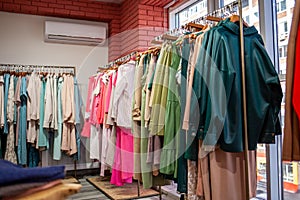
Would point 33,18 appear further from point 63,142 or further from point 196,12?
point 196,12

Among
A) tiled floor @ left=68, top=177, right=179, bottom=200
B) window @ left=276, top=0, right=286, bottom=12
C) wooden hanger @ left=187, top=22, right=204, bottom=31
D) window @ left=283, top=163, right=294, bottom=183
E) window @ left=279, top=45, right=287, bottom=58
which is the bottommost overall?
tiled floor @ left=68, top=177, right=179, bottom=200

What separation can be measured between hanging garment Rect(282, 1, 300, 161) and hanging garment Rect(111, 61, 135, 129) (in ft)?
5.29

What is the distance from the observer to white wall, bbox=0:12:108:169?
412 centimetres

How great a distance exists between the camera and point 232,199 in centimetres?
166

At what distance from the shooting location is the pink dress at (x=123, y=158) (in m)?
2.83

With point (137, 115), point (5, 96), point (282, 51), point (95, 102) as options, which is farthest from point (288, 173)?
point (5, 96)

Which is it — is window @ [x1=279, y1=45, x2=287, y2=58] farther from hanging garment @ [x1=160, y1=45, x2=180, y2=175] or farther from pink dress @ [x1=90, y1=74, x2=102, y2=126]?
pink dress @ [x1=90, y1=74, x2=102, y2=126]

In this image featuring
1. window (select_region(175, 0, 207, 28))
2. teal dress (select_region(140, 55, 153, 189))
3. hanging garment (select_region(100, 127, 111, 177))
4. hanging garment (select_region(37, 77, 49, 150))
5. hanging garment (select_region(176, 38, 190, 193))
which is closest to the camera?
hanging garment (select_region(176, 38, 190, 193))

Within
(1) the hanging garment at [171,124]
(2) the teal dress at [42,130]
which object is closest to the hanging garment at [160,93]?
(1) the hanging garment at [171,124]

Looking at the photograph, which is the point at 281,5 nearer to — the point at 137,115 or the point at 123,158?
the point at 137,115

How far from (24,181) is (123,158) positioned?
7.71ft

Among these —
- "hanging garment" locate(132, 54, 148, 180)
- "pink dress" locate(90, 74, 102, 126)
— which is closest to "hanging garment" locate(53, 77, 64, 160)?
"pink dress" locate(90, 74, 102, 126)

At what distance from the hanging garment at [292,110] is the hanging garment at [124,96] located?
1611 mm

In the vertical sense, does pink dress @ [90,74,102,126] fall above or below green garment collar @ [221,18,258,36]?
below
